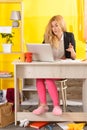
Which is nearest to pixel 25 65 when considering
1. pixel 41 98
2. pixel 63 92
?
pixel 41 98

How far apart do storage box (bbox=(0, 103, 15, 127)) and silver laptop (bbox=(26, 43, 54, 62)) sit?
629 mm

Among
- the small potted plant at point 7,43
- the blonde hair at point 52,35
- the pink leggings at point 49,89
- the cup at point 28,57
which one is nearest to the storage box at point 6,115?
the pink leggings at point 49,89

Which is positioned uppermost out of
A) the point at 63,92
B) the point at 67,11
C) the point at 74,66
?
the point at 67,11

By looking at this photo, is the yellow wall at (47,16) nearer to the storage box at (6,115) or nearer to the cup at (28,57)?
the cup at (28,57)

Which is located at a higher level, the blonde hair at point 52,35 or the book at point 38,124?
the blonde hair at point 52,35

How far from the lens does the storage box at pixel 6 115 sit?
10.6 ft

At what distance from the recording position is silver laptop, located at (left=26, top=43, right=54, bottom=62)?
3.08m

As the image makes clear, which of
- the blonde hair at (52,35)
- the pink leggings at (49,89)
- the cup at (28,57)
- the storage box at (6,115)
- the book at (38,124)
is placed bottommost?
the book at (38,124)

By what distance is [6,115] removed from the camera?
3277mm

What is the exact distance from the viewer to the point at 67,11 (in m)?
4.52

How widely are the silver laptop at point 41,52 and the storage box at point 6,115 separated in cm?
63

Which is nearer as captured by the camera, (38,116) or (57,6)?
(38,116)

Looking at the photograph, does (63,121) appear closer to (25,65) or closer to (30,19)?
(25,65)

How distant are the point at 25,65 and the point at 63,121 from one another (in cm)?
78
